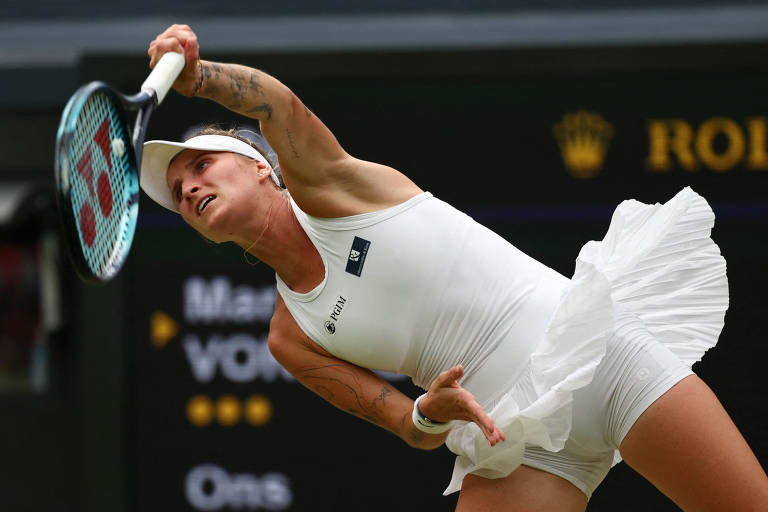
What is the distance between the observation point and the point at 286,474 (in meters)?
4.60

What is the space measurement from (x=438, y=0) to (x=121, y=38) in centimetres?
153

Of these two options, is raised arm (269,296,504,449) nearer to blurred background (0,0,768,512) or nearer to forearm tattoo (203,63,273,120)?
forearm tattoo (203,63,273,120)

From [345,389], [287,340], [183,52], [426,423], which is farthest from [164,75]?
[426,423]

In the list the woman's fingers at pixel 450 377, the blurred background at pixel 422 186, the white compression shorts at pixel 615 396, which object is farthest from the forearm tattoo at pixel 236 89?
the blurred background at pixel 422 186

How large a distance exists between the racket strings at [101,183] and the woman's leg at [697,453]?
123cm

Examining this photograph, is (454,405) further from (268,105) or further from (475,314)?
(268,105)

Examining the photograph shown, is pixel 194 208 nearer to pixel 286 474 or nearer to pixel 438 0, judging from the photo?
pixel 286 474

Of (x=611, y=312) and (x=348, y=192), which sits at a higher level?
(x=348, y=192)

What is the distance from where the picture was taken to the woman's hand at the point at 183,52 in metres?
2.60

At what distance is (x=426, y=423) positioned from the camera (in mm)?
2672

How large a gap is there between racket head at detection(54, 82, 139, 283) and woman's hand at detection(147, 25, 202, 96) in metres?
0.15

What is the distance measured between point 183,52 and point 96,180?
335 mm

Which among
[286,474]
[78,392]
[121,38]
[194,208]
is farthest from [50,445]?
[194,208]

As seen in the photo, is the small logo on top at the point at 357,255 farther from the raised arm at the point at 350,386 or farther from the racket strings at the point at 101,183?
the racket strings at the point at 101,183
